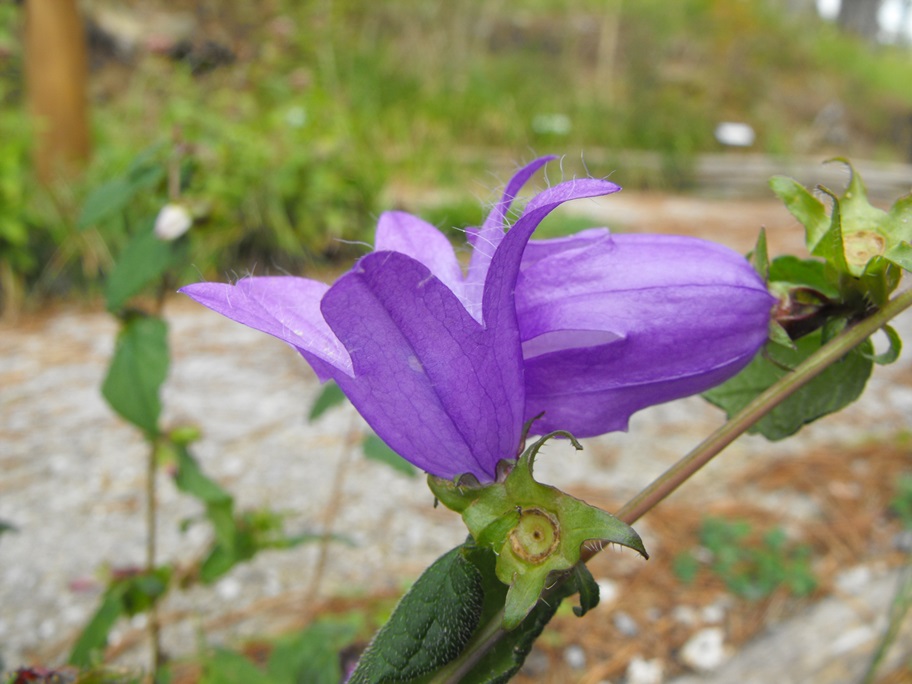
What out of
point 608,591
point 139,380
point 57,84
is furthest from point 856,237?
point 57,84

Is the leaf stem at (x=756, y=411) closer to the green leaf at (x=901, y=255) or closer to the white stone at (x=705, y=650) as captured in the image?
the green leaf at (x=901, y=255)

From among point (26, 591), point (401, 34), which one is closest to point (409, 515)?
point (26, 591)

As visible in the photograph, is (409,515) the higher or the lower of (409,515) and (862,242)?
the lower

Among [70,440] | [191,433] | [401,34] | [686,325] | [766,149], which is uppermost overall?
[686,325]

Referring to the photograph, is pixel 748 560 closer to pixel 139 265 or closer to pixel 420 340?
pixel 139 265

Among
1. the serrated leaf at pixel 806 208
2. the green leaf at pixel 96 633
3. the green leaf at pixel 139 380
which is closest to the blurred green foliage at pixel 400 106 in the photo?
the green leaf at pixel 139 380

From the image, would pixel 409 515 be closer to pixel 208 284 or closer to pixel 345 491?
pixel 345 491
